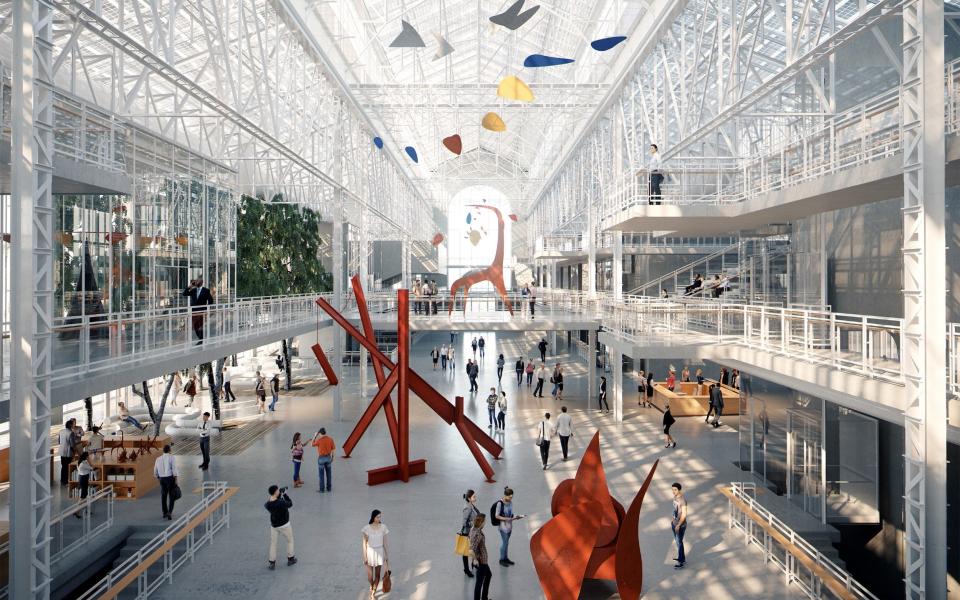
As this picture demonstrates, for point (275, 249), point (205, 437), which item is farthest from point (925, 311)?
point (275, 249)

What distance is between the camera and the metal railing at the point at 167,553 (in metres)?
9.47

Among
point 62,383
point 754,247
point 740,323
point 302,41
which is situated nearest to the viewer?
point 62,383

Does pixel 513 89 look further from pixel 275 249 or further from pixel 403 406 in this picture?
pixel 275 249

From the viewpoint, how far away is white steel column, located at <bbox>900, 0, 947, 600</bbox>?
7.91 meters

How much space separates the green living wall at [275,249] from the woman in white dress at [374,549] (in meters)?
20.1

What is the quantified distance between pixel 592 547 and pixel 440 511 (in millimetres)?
5057

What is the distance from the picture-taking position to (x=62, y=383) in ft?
31.9

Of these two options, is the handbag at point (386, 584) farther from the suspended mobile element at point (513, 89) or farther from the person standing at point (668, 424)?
the suspended mobile element at point (513, 89)

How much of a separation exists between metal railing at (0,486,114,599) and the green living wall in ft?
51.2

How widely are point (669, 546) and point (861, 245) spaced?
7.21m

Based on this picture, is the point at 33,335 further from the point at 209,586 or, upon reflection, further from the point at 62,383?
the point at 209,586

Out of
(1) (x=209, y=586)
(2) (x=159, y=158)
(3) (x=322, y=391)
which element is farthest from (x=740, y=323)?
(3) (x=322, y=391)

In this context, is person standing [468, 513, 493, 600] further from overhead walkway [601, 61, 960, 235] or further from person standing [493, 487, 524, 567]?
overhead walkway [601, 61, 960, 235]

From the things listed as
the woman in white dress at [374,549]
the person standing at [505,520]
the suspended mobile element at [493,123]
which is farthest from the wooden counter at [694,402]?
the woman in white dress at [374,549]
